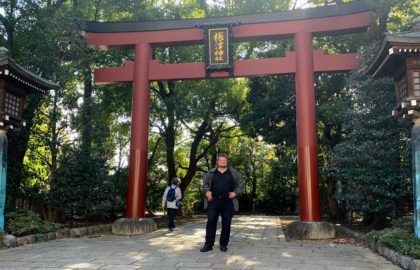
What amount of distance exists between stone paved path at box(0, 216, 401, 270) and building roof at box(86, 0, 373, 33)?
6.28 meters

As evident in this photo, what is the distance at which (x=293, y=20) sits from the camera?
428 inches

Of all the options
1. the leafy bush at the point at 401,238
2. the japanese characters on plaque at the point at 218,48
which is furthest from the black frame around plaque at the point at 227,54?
the leafy bush at the point at 401,238

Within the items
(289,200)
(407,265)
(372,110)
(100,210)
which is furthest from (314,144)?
(289,200)

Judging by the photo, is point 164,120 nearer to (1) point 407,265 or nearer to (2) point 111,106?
(2) point 111,106

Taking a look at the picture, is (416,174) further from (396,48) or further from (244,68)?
(244,68)

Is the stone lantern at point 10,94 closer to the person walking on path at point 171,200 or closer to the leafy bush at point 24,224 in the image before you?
the leafy bush at point 24,224

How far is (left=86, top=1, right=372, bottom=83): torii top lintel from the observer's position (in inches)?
426

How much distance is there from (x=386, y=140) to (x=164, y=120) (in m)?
11.4

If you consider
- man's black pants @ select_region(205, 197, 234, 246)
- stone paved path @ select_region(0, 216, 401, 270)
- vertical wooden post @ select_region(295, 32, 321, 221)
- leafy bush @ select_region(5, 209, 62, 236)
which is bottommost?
stone paved path @ select_region(0, 216, 401, 270)

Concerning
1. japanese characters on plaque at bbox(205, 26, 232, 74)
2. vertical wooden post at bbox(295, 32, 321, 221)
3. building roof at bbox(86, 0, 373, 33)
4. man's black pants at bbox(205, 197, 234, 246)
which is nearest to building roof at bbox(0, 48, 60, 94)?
building roof at bbox(86, 0, 373, 33)

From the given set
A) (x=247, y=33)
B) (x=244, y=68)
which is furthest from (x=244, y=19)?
(x=244, y=68)

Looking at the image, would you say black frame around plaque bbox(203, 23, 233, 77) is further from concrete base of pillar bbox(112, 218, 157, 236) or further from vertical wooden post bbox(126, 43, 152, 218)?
concrete base of pillar bbox(112, 218, 157, 236)

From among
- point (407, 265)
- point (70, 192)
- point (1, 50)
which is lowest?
point (407, 265)

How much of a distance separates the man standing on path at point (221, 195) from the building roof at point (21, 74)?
16.0 ft
